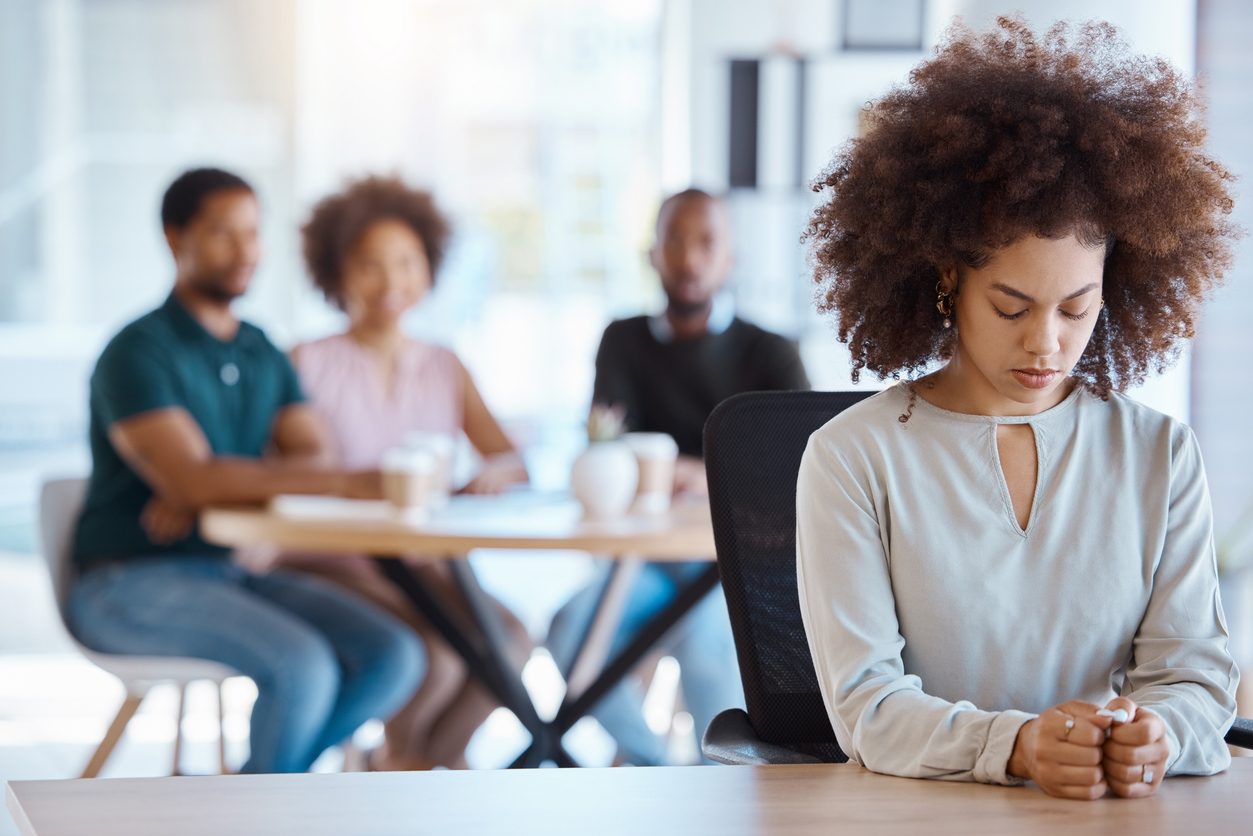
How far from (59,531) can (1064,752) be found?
2179 millimetres

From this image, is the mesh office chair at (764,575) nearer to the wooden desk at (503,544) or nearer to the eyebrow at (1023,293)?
the eyebrow at (1023,293)

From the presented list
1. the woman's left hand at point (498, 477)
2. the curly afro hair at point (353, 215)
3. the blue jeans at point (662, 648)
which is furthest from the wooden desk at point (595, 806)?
the curly afro hair at point (353, 215)

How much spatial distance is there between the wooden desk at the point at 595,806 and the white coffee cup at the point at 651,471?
1.62 metres

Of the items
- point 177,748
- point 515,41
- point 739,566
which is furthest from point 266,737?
point 515,41

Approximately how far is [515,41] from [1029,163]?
3.97 m

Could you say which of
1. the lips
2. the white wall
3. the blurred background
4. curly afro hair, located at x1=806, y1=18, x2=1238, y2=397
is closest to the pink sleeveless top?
the blurred background

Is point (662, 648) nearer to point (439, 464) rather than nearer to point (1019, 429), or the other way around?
point (439, 464)

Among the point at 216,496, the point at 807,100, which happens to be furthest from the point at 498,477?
the point at 807,100

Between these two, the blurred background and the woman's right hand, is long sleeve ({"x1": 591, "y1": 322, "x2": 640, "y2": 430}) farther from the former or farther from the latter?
the woman's right hand

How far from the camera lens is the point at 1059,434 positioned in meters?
1.36

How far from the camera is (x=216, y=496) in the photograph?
269 centimetres

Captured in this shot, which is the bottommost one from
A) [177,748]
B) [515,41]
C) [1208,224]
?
[177,748]

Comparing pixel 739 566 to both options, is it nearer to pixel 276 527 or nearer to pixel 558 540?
pixel 558 540

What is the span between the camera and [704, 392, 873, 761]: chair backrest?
5.02ft
